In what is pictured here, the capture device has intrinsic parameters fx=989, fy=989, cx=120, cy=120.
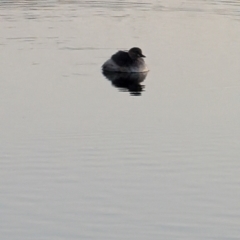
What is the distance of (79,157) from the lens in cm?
1342

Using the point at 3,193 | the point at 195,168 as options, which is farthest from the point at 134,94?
the point at 3,193

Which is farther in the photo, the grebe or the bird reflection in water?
the grebe

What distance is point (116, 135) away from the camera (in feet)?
48.0

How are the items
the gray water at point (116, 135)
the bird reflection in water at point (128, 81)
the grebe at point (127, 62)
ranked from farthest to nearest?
the grebe at point (127, 62), the bird reflection in water at point (128, 81), the gray water at point (116, 135)

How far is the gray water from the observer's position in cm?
1083

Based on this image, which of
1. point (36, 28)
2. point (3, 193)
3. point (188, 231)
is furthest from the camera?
point (36, 28)

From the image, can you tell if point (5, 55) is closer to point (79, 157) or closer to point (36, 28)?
point (36, 28)

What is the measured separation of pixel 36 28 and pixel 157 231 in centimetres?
1578

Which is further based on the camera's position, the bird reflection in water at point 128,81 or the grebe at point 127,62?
the grebe at point 127,62

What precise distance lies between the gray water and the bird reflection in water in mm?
141

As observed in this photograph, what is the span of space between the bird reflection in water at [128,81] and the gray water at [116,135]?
0.46 feet

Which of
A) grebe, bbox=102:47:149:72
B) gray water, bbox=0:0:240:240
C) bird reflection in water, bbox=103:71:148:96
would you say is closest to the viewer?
gray water, bbox=0:0:240:240

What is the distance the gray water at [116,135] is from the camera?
1083 cm

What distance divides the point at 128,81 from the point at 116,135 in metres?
6.18
